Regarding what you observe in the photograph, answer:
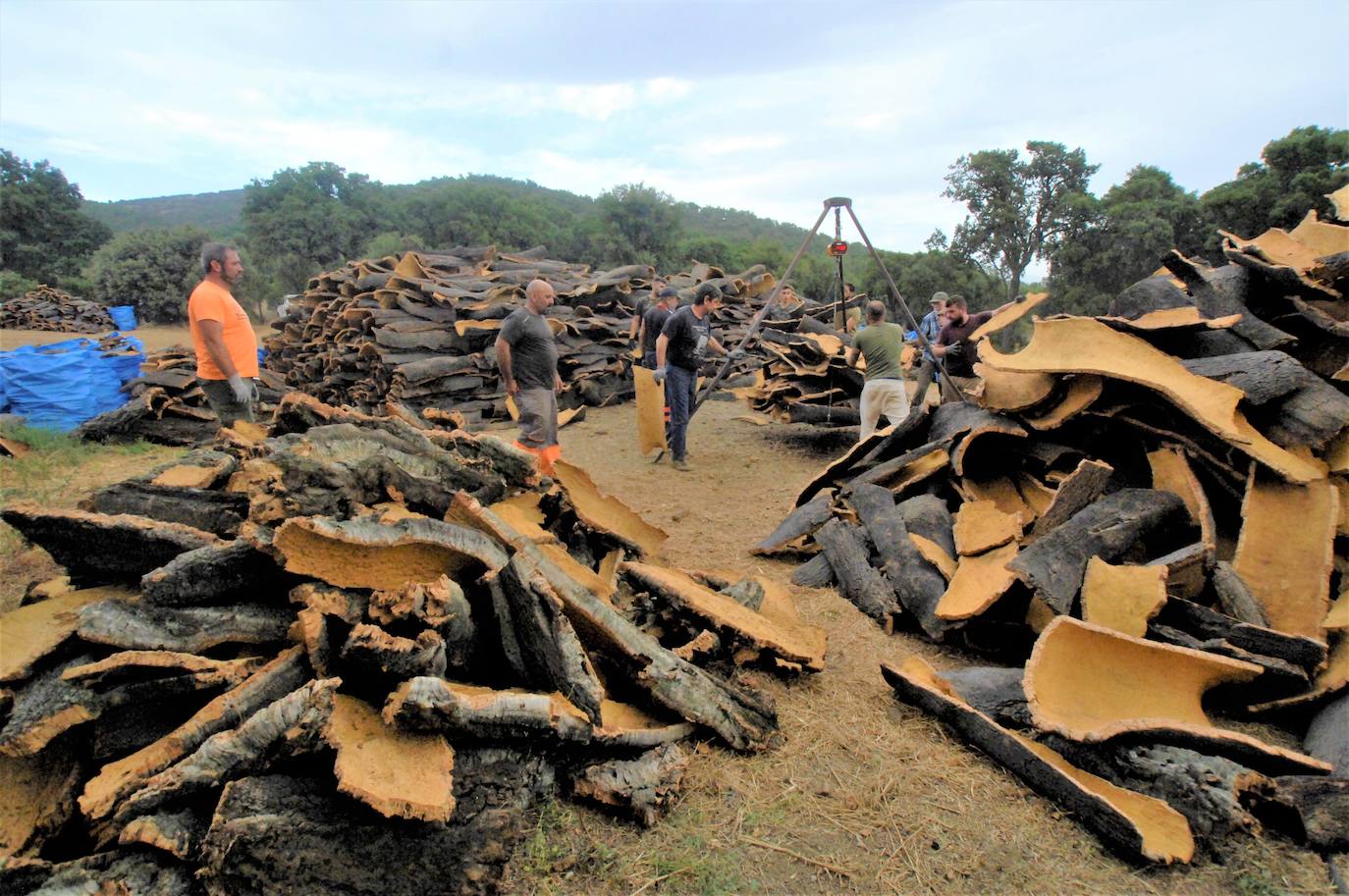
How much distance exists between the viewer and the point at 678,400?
23.7 feet

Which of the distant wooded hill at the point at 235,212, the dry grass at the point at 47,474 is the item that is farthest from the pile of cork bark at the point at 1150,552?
the distant wooded hill at the point at 235,212

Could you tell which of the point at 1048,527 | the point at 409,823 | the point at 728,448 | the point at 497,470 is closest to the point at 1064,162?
the point at 728,448

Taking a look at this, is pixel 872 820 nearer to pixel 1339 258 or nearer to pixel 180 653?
pixel 180 653

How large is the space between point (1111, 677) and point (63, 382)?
1049cm

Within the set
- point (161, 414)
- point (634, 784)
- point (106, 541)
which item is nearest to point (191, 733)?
point (106, 541)

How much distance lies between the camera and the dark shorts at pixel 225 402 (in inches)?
A: 182

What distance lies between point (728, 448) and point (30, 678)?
6866 millimetres

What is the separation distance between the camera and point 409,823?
1854mm

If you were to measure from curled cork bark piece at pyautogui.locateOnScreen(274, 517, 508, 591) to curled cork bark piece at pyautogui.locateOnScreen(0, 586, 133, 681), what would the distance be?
2.36 ft

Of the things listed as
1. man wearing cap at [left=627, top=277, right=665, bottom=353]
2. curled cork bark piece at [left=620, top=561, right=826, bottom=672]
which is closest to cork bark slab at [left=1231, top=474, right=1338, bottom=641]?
curled cork bark piece at [left=620, top=561, right=826, bottom=672]

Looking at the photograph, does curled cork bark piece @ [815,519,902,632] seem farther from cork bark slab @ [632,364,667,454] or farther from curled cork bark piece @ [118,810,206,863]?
cork bark slab @ [632,364,667,454]

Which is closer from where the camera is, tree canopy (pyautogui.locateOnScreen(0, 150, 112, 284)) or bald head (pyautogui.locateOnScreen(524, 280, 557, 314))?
bald head (pyautogui.locateOnScreen(524, 280, 557, 314))

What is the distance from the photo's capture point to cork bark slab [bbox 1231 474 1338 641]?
112 inches

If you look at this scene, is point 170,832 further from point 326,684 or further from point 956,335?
point 956,335
